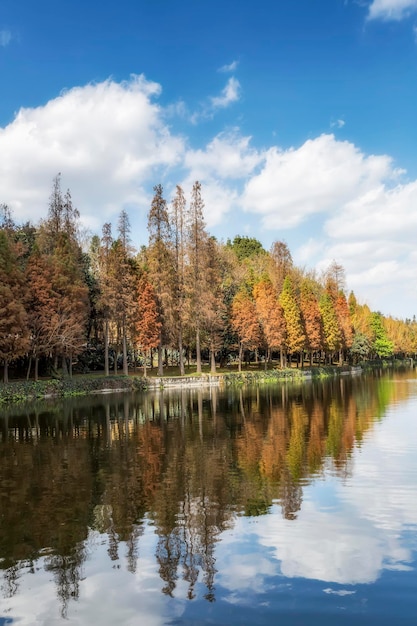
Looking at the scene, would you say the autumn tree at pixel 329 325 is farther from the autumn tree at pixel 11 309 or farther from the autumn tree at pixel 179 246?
the autumn tree at pixel 11 309

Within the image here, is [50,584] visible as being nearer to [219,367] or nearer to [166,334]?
[166,334]

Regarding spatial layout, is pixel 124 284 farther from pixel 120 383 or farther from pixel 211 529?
pixel 211 529

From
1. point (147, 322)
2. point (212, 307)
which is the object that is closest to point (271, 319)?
point (212, 307)

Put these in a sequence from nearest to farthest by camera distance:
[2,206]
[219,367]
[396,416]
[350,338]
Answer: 1. [396,416]
2. [2,206]
3. [219,367]
4. [350,338]

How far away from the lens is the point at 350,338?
87.4 m

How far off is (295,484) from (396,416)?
1452 cm

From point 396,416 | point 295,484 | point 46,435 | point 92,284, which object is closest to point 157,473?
point 295,484

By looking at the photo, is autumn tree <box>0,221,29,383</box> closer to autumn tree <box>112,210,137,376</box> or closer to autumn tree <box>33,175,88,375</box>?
autumn tree <box>33,175,88,375</box>

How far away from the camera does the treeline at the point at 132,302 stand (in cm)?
4484

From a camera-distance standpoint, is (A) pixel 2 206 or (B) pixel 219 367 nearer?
(A) pixel 2 206

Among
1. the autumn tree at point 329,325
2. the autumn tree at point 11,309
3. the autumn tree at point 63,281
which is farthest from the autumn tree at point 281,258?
the autumn tree at point 11,309

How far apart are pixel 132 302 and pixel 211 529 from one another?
45.2 metres

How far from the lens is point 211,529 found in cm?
1017

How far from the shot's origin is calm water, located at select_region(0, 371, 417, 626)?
24.1 feet
